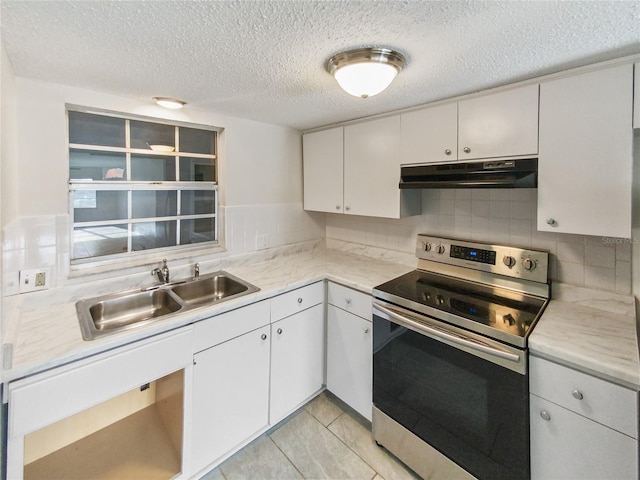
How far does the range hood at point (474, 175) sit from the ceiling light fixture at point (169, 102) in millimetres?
1470

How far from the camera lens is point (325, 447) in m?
1.83

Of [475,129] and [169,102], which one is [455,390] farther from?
[169,102]

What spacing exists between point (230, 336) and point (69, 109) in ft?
5.07

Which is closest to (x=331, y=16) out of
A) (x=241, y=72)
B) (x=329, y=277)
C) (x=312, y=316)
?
(x=241, y=72)

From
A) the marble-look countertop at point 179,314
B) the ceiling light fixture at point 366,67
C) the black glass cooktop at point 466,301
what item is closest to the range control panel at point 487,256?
the black glass cooktop at point 466,301

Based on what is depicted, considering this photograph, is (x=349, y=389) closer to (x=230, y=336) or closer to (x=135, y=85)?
(x=230, y=336)

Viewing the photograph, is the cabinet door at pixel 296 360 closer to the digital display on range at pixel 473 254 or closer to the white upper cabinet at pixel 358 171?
the white upper cabinet at pixel 358 171

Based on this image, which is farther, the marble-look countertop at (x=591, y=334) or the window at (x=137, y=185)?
the window at (x=137, y=185)

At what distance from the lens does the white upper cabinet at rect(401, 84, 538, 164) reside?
1.50 metres

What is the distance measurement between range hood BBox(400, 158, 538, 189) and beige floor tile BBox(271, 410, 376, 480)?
1.67 m

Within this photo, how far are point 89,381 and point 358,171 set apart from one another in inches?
76.8

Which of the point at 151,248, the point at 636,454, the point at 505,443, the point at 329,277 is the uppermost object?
the point at 151,248

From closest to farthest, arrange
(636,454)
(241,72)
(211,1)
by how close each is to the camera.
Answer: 1. (211,1)
2. (636,454)
3. (241,72)

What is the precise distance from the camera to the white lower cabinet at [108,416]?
3.64 ft
